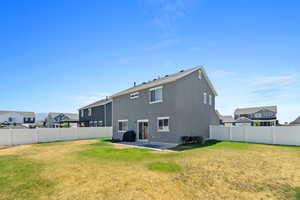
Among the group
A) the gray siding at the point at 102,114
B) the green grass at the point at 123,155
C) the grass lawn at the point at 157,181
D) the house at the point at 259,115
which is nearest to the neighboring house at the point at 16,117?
the gray siding at the point at 102,114

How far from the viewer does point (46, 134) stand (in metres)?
21.0

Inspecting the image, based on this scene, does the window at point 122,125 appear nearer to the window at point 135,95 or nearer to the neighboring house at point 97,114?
the window at point 135,95

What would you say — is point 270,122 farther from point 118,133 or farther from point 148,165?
point 148,165

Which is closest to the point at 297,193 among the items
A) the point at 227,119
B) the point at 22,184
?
the point at 22,184

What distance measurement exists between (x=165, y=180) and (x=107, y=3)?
11404 mm

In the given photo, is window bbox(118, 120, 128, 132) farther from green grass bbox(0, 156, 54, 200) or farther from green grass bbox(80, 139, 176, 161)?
green grass bbox(0, 156, 54, 200)

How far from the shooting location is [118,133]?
2233cm

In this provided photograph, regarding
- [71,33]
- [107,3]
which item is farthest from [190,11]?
[71,33]

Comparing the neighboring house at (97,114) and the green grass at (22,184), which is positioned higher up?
the neighboring house at (97,114)

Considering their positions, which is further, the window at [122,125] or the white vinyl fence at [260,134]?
the window at [122,125]

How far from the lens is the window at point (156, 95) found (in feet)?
55.9

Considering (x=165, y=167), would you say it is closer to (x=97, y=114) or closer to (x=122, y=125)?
(x=122, y=125)

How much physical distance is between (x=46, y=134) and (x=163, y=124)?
14998 millimetres

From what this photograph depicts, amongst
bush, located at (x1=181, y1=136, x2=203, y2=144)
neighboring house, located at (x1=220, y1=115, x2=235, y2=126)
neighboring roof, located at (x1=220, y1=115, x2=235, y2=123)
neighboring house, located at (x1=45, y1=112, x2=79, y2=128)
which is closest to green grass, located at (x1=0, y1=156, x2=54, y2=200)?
bush, located at (x1=181, y1=136, x2=203, y2=144)
